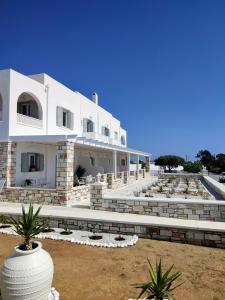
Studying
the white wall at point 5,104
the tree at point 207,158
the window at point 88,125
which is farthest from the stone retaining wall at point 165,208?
the tree at point 207,158

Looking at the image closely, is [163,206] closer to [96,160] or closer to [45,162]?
[45,162]

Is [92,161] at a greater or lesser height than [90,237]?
greater

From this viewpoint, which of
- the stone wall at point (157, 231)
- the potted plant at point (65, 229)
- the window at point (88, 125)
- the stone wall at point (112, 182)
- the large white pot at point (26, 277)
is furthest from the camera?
the window at point (88, 125)

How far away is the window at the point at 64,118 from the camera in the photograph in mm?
16750

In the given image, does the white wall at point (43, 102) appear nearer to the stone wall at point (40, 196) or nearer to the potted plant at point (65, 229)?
the stone wall at point (40, 196)

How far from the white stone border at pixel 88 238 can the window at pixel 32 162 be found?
625cm

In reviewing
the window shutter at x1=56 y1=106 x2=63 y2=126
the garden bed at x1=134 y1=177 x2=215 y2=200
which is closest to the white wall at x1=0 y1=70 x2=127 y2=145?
the window shutter at x1=56 y1=106 x2=63 y2=126

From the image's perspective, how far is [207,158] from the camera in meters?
73.1

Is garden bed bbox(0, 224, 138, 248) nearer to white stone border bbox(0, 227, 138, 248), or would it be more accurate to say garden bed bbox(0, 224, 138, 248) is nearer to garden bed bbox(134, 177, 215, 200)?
white stone border bbox(0, 227, 138, 248)

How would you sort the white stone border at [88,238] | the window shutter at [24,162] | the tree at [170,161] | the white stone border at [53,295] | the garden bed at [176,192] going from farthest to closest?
the tree at [170,161] → the garden bed at [176,192] → the window shutter at [24,162] → the white stone border at [88,238] → the white stone border at [53,295]

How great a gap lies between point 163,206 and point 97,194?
282cm

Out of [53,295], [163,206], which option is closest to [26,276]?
[53,295]

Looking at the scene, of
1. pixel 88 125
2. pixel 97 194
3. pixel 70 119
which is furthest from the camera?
pixel 88 125

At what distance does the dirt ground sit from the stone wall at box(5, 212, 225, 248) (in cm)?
27
